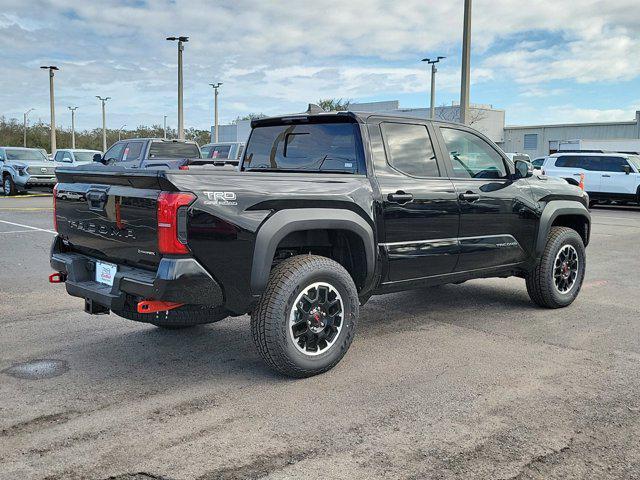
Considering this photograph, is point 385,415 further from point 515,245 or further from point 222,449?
point 515,245

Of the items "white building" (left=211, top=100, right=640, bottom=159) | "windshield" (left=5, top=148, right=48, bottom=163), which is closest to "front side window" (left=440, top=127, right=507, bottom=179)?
"windshield" (left=5, top=148, right=48, bottom=163)

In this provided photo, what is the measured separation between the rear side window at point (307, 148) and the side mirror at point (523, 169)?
1828 mm

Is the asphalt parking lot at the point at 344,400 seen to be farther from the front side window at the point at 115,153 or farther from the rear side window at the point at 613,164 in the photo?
the rear side window at the point at 613,164

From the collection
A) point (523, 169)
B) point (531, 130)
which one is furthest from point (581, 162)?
point (531, 130)

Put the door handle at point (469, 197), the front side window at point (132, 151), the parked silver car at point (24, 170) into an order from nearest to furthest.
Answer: the door handle at point (469, 197) → the front side window at point (132, 151) → the parked silver car at point (24, 170)

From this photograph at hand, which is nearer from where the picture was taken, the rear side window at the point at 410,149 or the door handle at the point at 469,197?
the rear side window at the point at 410,149

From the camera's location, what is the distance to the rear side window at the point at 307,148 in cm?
497

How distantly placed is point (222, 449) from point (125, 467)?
18.7 inches

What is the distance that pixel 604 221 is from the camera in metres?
16.6

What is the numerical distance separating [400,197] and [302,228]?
3.23ft

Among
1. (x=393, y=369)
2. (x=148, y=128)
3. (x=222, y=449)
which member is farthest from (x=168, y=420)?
(x=148, y=128)

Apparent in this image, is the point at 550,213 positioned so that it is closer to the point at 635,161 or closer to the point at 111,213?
the point at 111,213

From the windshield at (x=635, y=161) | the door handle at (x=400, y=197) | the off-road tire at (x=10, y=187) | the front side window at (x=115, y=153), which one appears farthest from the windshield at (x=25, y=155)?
the door handle at (x=400, y=197)

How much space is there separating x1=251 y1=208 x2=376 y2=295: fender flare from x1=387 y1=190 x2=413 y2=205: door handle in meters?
0.34
